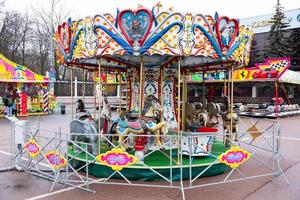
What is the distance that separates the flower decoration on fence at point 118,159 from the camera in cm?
634

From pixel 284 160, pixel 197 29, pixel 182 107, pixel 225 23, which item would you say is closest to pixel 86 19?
pixel 197 29

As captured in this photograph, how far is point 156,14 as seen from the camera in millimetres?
7113

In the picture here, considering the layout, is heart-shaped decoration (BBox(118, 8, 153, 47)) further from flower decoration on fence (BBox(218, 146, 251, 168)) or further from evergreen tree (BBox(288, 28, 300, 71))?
evergreen tree (BBox(288, 28, 300, 71))

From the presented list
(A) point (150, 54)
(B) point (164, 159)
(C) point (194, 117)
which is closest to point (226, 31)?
(A) point (150, 54)

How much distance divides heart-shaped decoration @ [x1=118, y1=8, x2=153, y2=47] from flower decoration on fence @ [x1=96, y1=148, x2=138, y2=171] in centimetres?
238

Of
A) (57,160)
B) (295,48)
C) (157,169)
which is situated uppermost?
(295,48)

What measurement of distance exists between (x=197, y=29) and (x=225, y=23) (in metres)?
0.82

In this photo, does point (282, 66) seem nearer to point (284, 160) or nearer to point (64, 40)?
point (284, 160)

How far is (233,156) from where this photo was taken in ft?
22.3

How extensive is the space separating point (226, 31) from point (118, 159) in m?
3.83

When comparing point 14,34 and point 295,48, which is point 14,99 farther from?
point 295,48

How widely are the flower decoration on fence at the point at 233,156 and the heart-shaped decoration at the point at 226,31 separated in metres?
2.39

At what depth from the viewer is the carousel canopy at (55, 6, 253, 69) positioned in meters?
7.11

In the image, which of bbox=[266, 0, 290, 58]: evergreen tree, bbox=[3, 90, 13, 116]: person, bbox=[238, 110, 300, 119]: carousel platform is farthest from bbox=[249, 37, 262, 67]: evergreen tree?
bbox=[3, 90, 13, 116]: person
